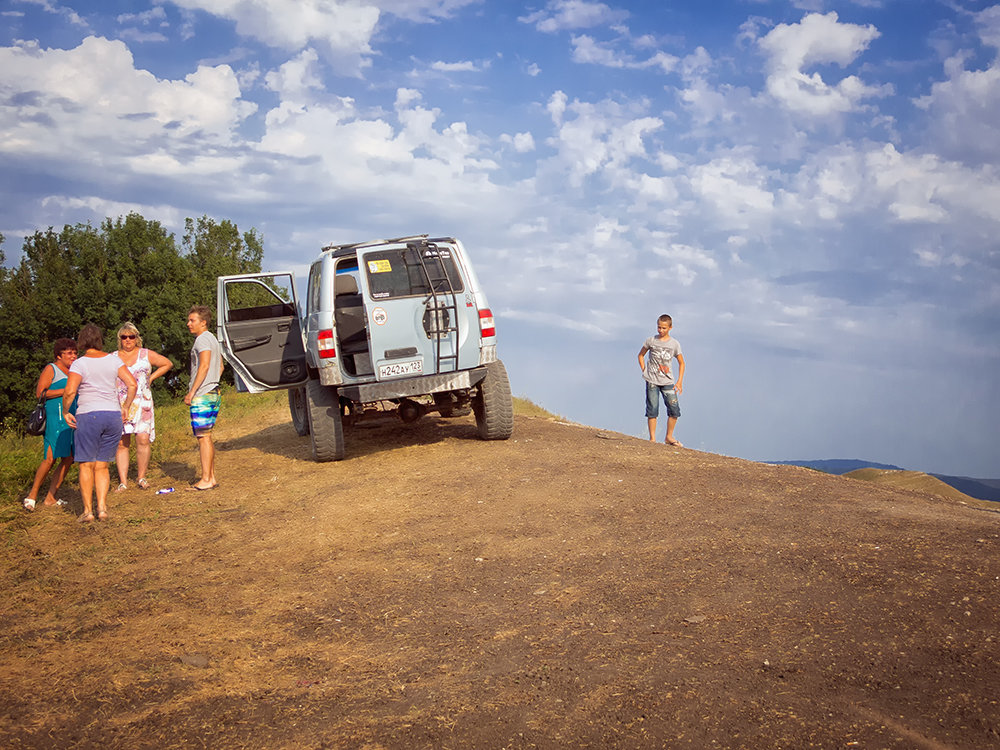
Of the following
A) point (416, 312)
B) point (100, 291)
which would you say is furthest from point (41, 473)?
point (100, 291)

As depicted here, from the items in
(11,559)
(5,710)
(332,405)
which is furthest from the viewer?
(332,405)

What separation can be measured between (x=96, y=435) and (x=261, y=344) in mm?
4058

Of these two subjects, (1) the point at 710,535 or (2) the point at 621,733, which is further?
(1) the point at 710,535

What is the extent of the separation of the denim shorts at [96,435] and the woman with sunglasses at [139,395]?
762 mm

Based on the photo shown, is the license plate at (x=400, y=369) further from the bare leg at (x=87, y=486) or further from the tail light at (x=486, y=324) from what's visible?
the bare leg at (x=87, y=486)

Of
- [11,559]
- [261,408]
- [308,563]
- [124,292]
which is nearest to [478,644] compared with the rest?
[308,563]

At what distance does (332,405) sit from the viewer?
10094 millimetres

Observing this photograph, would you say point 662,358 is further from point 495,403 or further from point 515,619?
→ point 515,619

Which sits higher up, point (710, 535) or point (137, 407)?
point (137, 407)

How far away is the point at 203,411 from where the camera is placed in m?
8.31

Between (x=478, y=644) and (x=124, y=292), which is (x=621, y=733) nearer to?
(x=478, y=644)

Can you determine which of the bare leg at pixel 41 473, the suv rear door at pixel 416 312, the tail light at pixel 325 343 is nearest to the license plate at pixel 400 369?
the suv rear door at pixel 416 312

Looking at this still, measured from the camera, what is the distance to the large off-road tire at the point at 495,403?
10.4 m

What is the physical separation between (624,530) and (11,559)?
5126 millimetres
